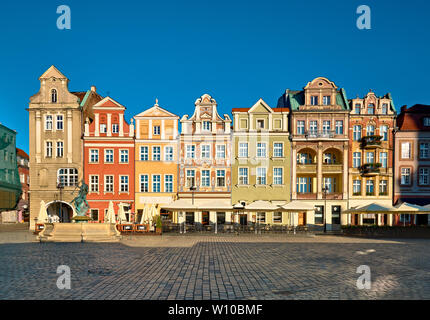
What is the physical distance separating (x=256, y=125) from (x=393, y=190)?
1659cm

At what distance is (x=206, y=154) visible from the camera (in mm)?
37219

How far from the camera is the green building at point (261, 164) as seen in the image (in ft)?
122

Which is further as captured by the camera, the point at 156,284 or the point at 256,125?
the point at 256,125

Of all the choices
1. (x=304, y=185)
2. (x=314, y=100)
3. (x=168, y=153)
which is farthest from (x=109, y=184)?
(x=314, y=100)

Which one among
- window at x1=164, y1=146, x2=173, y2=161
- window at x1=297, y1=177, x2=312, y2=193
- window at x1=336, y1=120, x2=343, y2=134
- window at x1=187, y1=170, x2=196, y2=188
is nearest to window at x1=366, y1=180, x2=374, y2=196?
window at x1=297, y1=177, x2=312, y2=193

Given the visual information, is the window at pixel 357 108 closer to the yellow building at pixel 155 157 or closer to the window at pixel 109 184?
the yellow building at pixel 155 157

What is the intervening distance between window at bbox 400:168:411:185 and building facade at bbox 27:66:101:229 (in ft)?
114

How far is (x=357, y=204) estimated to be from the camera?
37.0 m

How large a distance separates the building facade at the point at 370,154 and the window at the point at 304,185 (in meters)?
4.35

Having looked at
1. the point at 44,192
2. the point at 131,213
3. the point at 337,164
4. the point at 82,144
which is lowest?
the point at 131,213

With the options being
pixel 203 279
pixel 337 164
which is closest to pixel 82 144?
pixel 337 164

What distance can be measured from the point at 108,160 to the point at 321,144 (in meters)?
23.1

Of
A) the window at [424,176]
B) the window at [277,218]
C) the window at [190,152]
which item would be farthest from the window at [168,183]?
the window at [424,176]
